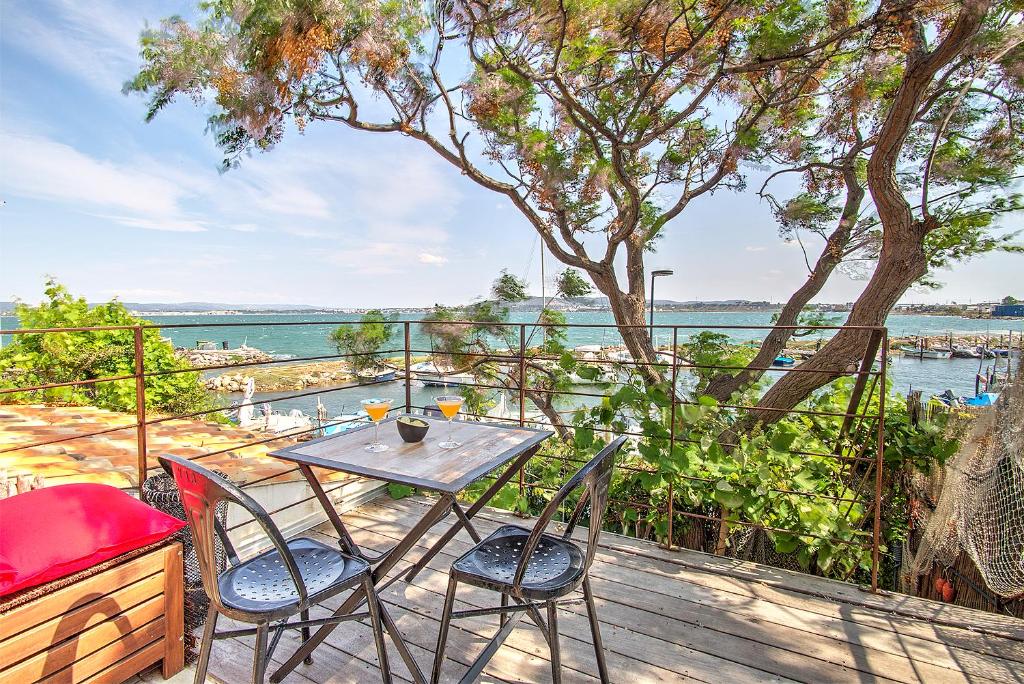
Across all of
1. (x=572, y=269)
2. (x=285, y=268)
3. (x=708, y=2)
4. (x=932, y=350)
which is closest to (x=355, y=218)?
(x=285, y=268)

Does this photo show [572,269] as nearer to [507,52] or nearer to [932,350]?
[507,52]

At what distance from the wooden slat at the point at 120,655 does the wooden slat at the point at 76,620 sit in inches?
3.5

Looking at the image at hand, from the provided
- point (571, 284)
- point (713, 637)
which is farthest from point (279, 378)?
point (713, 637)

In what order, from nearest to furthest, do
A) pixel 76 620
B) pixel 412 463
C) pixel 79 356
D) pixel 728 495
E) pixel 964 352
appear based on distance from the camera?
1. pixel 76 620
2. pixel 412 463
3. pixel 728 495
4. pixel 79 356
5. pixel 964 352

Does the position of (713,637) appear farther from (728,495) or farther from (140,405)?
(140,405)

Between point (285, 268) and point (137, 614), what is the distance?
28.2 metres

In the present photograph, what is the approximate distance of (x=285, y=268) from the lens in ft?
88.6

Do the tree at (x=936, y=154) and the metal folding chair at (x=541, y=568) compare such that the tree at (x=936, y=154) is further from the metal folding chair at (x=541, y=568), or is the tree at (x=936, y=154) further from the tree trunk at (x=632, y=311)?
the metal folding chair at (x=541, y=568)

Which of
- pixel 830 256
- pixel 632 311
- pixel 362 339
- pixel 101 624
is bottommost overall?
pixel 101 624

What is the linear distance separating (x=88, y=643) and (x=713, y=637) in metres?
1.97

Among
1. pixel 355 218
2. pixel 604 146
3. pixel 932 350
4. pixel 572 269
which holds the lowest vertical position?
pixel 932 350

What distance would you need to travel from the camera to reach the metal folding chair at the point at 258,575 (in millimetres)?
1126

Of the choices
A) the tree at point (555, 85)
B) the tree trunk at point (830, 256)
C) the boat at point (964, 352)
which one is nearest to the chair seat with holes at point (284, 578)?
the tree at point (555, 85)

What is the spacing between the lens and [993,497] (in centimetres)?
178
